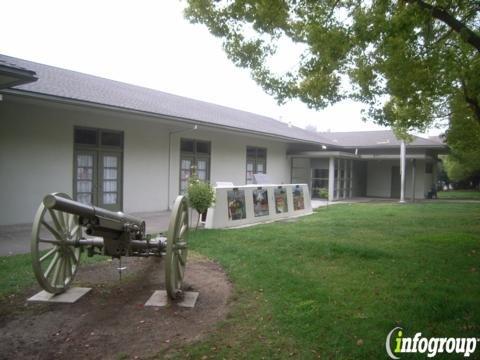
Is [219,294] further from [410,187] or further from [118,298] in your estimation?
[410,187]

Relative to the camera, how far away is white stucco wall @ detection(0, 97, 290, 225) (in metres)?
10.2

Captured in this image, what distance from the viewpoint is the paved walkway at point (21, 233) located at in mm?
7516

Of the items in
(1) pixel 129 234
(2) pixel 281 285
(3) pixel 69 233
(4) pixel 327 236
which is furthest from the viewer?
(4) pixel 327 236

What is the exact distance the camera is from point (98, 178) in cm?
1224

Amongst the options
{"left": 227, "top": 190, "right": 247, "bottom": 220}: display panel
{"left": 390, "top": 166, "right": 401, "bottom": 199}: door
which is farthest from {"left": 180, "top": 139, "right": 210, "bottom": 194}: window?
{"left": 390, "top": 166, "right": 401, "bottom": 199}: door

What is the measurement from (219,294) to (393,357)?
234 centimetres

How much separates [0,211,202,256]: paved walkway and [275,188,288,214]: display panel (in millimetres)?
2702

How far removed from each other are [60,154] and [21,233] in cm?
281

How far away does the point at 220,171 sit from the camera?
687 inches

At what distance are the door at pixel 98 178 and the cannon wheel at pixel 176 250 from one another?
767cm

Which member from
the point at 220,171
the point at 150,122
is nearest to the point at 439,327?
the point at 150,122

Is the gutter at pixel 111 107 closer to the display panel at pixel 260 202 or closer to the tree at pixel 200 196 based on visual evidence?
the tree at pixel 200 196

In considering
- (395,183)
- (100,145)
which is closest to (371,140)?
(395,183)

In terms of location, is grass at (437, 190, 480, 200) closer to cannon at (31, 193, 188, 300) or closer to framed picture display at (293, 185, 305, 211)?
framed picture display at (293, 185, 305, 211)
